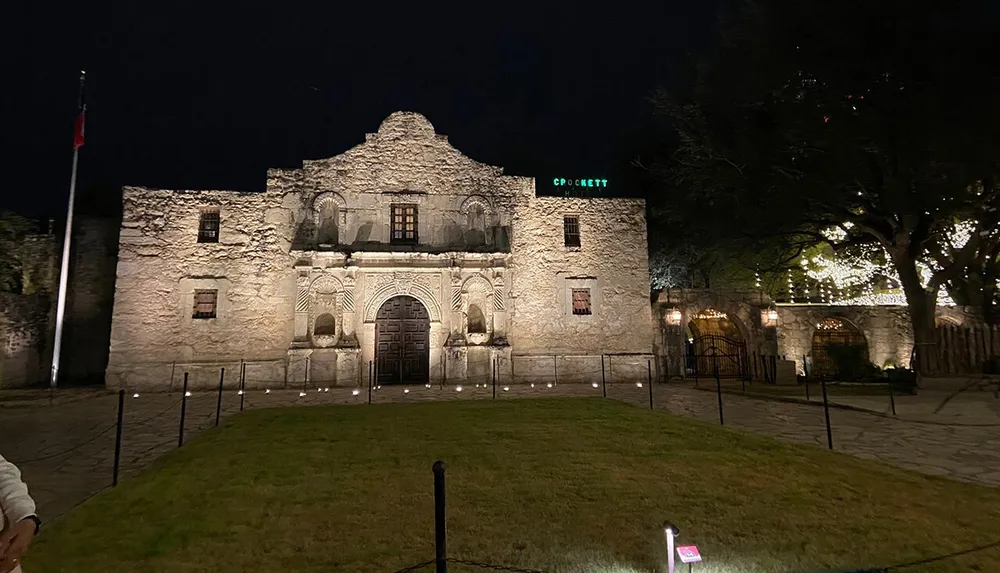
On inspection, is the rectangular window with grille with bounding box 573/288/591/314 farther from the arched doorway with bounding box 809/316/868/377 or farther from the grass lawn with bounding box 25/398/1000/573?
the grass lawn with bounding box 25/398/1000/573

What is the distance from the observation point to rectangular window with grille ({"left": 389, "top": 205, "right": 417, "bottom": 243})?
18.6m

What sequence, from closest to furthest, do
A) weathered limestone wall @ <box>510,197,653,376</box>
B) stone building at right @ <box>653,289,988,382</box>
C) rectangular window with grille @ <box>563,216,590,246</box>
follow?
weathered limestone wall @ <box>510,197,653,376</box> → stone building at right @ <box>653,289,988,382</box> → rectangular window with grille @ <box>563,216,590,246</box>

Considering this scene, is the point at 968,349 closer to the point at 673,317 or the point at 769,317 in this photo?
the point at 769,317

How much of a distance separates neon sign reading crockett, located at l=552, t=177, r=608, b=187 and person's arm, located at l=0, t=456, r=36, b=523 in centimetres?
2507

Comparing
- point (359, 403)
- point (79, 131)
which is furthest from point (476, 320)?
point (79, 131)

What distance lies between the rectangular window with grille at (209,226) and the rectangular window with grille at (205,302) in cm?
182

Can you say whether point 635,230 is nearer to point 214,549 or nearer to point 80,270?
point 214,549

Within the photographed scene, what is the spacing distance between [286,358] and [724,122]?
17.3 m

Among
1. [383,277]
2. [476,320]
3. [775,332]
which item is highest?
[383,277]

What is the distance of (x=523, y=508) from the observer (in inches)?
203

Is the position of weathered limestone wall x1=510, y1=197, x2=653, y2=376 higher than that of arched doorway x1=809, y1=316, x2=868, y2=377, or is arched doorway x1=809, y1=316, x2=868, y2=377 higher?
weathered limestone wall x1=510, y1=197, x2=653, y2=376

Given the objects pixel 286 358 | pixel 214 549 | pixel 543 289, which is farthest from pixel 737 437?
pixel 286 358

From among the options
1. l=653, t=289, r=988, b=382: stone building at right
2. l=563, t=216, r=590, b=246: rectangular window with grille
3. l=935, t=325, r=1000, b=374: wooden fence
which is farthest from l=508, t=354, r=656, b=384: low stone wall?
l=935, t=325, r=1000, b=374: wooden fence

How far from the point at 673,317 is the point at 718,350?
291 cm
